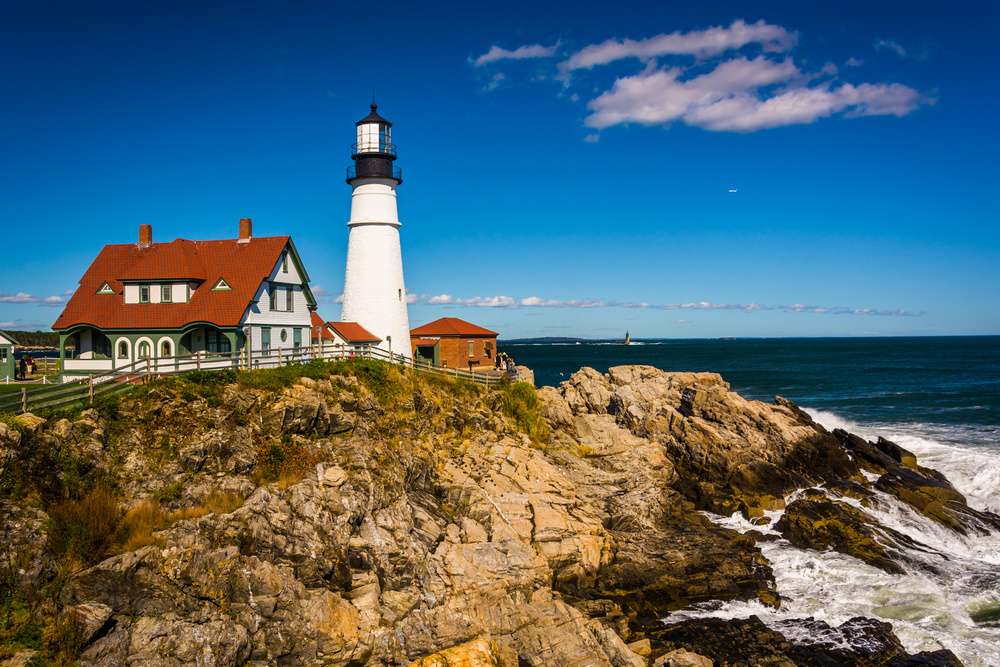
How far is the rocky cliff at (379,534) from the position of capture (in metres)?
13.6

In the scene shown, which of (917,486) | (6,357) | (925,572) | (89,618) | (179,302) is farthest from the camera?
(6,357)

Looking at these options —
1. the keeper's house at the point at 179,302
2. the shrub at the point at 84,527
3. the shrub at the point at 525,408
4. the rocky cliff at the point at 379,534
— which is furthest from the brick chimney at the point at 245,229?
the shrub at the point at 84,527

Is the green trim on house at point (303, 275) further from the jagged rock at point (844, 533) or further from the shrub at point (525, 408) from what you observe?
the jagged rock at point (844, 533)

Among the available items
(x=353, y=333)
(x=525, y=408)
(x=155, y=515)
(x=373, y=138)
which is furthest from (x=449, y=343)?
(x=155, y=515)

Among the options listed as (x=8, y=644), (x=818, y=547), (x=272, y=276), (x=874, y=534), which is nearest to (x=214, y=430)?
(x=8, y=644)

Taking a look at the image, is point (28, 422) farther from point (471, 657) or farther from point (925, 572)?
point (925, 572)

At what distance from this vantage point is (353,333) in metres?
30.7

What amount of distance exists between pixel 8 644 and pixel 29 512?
282cm

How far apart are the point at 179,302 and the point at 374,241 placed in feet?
27.5

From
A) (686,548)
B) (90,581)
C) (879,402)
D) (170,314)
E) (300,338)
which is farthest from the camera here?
(879,402)

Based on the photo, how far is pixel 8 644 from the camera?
1193 centimetres

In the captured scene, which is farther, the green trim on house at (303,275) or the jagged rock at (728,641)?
the green trim on house at (303,275)

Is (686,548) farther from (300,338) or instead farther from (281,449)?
(300,338)

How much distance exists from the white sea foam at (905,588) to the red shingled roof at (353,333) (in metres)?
15.5
